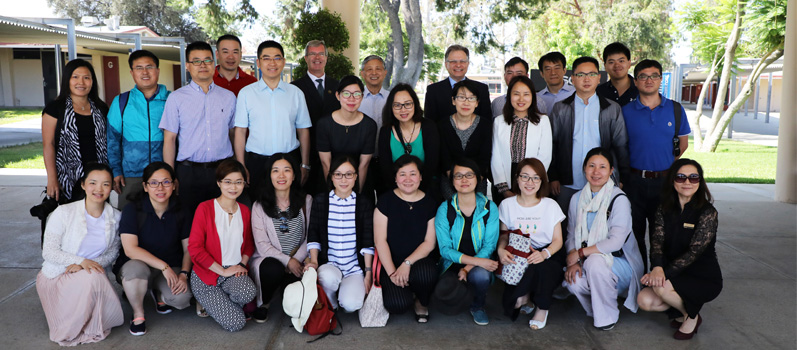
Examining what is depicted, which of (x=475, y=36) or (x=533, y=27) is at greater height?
(x=533, y=27)

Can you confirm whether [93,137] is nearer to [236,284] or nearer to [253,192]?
[253,192]

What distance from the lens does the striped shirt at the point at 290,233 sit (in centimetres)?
375


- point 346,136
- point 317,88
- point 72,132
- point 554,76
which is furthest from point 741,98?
point 72,132

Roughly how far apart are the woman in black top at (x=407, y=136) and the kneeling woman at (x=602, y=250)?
3.25ft

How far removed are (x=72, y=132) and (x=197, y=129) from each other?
0.78m

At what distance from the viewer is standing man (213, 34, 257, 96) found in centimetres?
464

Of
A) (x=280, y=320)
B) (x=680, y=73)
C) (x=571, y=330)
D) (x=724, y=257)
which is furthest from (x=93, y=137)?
(x=680, y=73)

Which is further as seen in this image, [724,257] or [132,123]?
[724,257]

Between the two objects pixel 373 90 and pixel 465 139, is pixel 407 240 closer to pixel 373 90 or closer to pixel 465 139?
A: pixel 465 139

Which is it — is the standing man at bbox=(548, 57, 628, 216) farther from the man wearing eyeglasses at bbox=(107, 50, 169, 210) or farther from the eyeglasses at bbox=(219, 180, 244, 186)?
the man wearing eyeglasses at bbox=(107, 50, 169, 210)

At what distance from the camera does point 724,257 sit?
508cm

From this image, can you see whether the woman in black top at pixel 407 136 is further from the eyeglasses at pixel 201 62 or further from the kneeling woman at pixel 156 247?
the kneeling woman at pixel 156 247

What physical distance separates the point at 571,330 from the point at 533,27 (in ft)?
94.1

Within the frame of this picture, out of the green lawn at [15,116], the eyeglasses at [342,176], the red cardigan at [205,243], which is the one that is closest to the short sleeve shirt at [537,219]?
the eyeglasses at [342,176]
